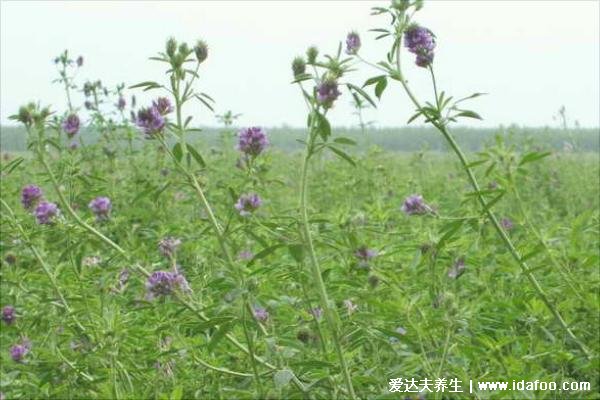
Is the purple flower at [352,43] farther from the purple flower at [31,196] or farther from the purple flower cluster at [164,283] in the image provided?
the purple flower at [31,196]

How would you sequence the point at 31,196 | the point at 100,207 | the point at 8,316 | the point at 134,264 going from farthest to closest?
the point at 8,316 → the point at 31,196 → the point at 100,207 → the point at 134,264

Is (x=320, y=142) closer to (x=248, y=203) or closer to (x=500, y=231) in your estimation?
(x=248, y=203)

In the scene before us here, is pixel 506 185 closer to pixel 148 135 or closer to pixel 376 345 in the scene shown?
pixel 376 345

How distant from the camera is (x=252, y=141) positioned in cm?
246

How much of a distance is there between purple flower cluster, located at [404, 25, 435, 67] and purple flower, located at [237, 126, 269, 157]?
62 cm

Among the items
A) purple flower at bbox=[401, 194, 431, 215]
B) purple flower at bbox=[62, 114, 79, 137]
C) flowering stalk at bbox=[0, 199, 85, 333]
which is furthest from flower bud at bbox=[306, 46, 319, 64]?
purple flower at bbox=[62, 114, 79, 137]

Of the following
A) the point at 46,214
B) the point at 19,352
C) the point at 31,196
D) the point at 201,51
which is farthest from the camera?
the point at 19,352

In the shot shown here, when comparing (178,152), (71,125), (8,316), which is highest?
(71,125)

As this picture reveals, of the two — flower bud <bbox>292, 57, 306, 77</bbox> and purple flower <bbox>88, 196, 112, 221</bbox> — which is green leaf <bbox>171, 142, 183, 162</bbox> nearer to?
flower bud <bbox>292, 57, 306, 77</bbox>

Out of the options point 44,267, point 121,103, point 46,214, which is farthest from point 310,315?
point 121,103

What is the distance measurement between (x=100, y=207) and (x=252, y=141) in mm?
751

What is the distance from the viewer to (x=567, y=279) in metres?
2.33

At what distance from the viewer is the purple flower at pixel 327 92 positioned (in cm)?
213

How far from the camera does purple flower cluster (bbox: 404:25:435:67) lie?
2.63m
